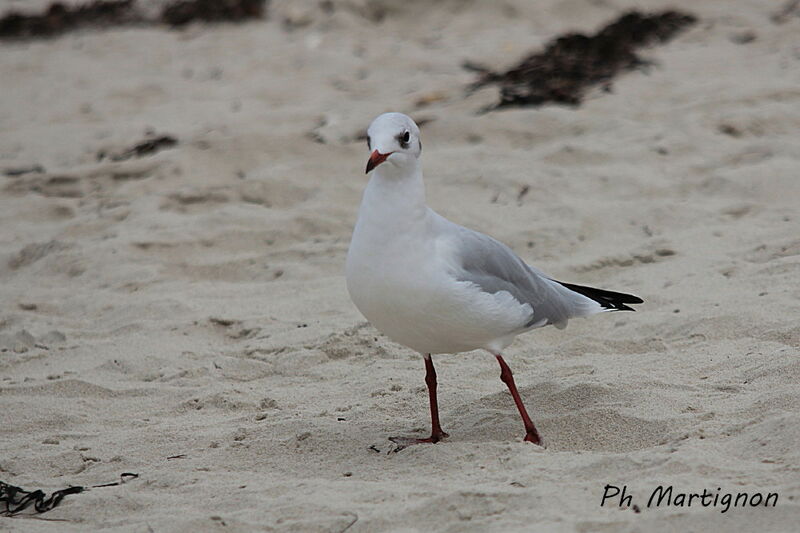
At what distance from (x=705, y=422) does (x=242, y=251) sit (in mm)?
2905

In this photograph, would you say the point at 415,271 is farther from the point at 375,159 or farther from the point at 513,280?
the point at 513,280

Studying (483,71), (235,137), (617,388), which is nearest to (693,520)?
(617,388)

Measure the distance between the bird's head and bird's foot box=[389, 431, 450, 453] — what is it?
0.90 metres

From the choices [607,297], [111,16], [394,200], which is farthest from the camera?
A: [111,16]

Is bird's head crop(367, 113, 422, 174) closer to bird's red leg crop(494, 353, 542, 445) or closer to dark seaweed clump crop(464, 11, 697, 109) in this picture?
bird's red leg crop(494, 353, 542, 445)

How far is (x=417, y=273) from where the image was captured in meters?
3.16

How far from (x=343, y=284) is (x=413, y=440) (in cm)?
166

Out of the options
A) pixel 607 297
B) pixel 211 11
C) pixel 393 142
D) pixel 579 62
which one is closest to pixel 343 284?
pixel 607 297

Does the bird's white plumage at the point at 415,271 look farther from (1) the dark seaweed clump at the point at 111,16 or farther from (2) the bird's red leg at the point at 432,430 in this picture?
(1) the dark seaweed clump at the point at 111,16

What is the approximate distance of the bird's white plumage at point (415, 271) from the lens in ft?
10.4

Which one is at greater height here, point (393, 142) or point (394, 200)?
point (393, 142)

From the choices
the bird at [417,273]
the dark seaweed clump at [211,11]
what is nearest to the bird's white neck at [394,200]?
the bird at [417,273]

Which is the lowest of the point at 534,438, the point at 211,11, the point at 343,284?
the point at 343,284

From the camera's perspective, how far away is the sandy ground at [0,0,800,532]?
3.00m
